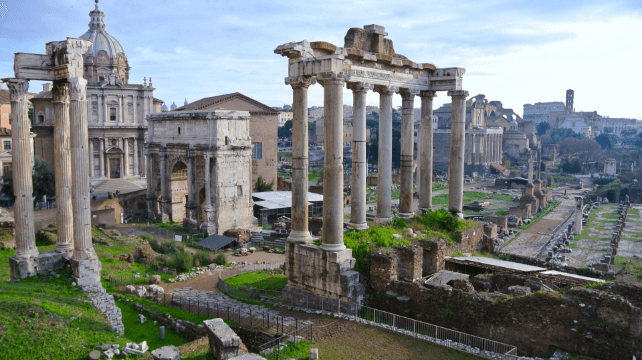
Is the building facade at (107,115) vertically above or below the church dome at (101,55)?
below

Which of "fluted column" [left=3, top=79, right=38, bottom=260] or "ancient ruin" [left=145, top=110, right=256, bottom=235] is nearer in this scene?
"fluted column" [left=3, top=79, right=38, bottom=260]

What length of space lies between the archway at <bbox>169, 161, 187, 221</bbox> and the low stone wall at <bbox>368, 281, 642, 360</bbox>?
28.3 m

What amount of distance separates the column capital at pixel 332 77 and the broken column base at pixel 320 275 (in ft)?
16.2

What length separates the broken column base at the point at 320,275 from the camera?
15.0m

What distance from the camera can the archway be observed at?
3881cm

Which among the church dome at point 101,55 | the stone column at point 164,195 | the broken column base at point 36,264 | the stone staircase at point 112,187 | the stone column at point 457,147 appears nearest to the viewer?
the broken column base at point 36,264

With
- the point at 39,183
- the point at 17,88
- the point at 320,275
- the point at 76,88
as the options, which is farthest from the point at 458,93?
the point at 39,183

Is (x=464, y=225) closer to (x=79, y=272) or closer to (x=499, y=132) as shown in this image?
(x=79, y=272)

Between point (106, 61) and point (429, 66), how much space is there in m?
38.6

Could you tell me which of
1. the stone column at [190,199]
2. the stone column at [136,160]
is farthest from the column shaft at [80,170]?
the stone column at [136,160]

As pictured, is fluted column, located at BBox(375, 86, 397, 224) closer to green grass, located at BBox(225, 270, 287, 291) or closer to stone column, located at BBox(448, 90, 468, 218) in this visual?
stone column, located at BBox(448, 90, 468, 218)

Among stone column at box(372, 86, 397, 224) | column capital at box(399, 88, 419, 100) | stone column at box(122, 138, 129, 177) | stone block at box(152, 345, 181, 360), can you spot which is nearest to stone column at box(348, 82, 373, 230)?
stone column at box(372, 86, 397, 224)

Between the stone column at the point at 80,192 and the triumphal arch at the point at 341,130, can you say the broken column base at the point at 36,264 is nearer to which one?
the stone column at the point at 80,192

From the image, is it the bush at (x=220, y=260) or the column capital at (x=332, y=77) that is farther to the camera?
the bush at (x=220, y=260)
